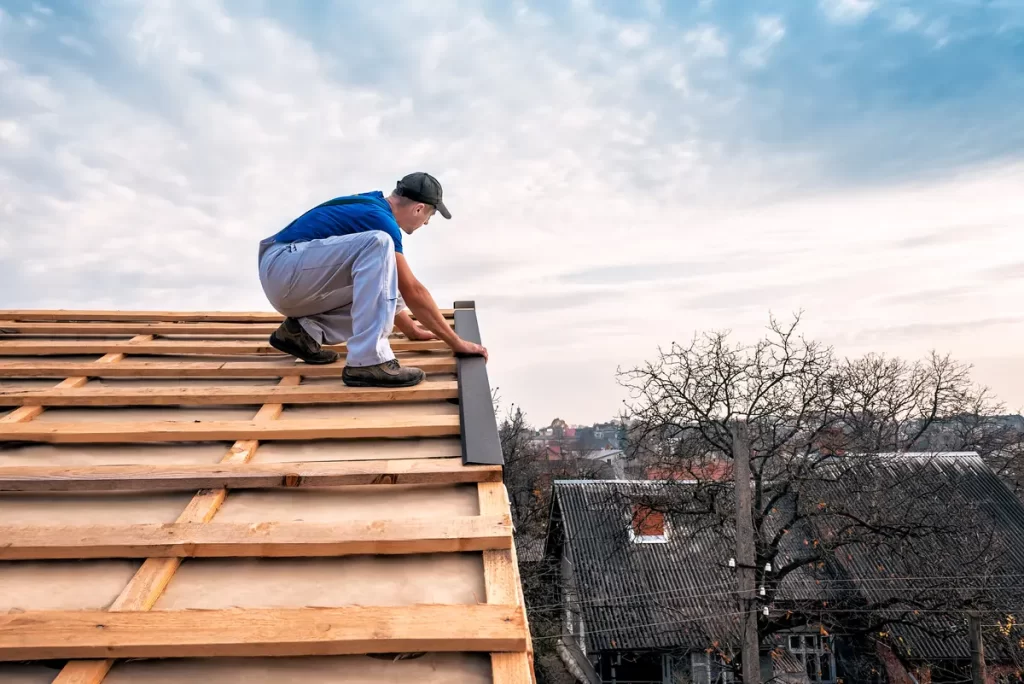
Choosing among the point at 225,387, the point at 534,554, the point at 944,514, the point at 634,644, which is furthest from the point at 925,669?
the point at 225,387

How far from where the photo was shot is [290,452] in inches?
90.7

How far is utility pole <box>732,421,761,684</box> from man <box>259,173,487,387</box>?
12.0 m

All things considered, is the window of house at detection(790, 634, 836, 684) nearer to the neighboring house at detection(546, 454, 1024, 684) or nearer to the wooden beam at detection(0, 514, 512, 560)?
the neighboring house at detection(546, 454, 1024, 684)

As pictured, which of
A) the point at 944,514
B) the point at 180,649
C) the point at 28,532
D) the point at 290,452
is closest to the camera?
the point at 180,649

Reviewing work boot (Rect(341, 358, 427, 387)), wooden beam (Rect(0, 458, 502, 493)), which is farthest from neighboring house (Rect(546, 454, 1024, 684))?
wooden beam (Rect(0, 458, 502, 493))

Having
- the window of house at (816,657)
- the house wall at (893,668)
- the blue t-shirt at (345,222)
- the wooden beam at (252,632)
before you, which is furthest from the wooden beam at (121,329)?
the house wall at (893,668)

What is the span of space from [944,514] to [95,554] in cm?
2042

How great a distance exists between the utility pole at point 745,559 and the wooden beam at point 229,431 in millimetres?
12701

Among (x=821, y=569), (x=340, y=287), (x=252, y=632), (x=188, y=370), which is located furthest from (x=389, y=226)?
(x=821, y=569)

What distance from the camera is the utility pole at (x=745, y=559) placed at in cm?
1335

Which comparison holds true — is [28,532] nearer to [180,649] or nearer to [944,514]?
[180,649]

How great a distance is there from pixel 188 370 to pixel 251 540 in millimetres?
1709

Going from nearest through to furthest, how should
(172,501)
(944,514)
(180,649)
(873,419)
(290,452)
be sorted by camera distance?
(180,649), (172,501), (290,452), (944,514), (873,419)

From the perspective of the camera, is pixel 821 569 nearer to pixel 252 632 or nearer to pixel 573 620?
pixel 573 620
